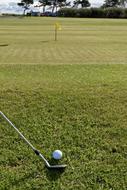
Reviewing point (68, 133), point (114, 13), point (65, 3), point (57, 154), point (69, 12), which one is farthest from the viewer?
point (65, 3)

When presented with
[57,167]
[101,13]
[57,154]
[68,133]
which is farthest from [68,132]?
[101,13]

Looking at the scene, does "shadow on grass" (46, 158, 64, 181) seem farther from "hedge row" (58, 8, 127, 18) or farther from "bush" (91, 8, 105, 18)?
"bush" (91, 8, 105, 18)

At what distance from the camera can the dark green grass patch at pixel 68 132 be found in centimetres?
486

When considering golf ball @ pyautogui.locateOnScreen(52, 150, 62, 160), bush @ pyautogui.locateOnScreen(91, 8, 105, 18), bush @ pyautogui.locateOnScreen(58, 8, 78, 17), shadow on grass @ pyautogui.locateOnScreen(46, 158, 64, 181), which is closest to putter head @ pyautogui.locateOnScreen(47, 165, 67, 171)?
shadow on grass @ pyautogui.locateOnScreen(46, 158, 64, 181)

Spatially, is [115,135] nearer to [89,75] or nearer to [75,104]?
[75,104]

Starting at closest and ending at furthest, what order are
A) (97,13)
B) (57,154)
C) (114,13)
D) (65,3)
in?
(57,154) < (114,13) < (97,13) < (65,3)

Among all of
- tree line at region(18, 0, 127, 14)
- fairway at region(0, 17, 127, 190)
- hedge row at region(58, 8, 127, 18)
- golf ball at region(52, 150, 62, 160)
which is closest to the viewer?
fairway at region(0, 17, 127, 190)

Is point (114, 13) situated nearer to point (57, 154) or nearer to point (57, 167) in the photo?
point (57, 154)

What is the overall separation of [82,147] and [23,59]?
32.8 ft

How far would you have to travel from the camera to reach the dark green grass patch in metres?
4.86

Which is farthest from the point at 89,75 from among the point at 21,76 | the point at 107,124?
the point at 107,124

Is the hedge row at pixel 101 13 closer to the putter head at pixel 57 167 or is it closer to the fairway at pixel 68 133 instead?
the fairway at pixel 68 133

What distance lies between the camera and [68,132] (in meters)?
6.04

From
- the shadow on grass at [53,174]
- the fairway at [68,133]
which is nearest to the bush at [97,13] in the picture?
the fairway at [68,133]
